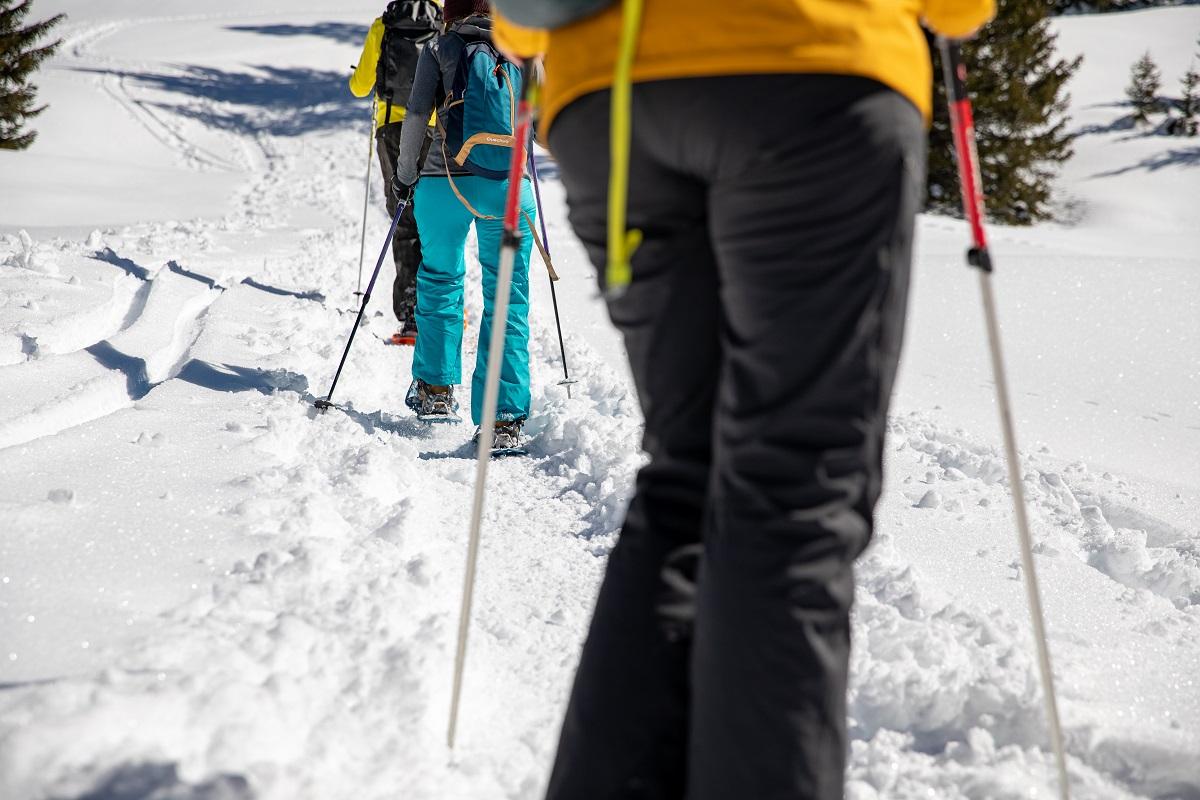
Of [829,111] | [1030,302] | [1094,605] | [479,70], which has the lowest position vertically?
[1094,605]

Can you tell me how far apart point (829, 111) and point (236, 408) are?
261 centimetres

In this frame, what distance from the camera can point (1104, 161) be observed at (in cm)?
2091

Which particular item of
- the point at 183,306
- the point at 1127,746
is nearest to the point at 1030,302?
the point at 1127,746

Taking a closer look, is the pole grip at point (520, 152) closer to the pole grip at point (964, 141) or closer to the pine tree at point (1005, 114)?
the pole grip at point (964, 141)

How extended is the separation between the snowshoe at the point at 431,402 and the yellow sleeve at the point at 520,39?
245 cm

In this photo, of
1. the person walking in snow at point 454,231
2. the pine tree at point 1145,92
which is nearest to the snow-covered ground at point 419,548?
the person walking in snow at point 454,231

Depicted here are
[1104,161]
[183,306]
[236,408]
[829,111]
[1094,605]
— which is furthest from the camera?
[1104,161]

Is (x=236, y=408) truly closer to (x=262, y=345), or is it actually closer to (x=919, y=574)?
(x=262, y=345)

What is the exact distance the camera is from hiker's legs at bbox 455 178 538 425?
3221 millimetres

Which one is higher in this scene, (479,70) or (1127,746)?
(479,70)

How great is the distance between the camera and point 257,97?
941 inches

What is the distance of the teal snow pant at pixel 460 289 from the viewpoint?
128 inches

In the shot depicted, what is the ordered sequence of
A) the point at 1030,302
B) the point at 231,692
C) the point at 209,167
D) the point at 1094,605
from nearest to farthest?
1. the point at 231,692
2. the point at 1094,605
3. the point at 1030,302
4. the point at 209,167

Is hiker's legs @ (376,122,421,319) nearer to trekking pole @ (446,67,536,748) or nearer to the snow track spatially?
the snow track
